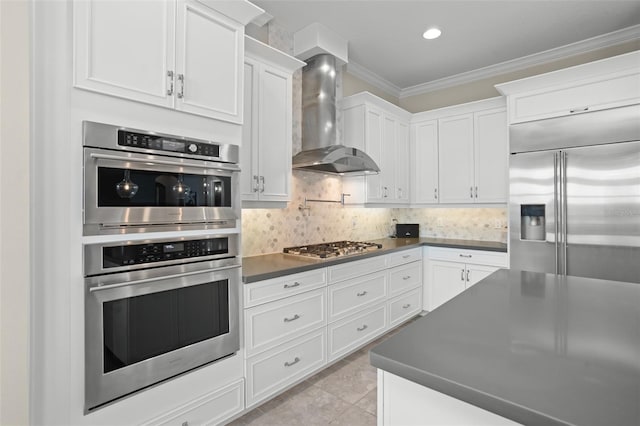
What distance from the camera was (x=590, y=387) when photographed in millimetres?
662

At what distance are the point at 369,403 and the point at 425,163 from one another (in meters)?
2.95

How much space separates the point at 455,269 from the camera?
3797 millimetres

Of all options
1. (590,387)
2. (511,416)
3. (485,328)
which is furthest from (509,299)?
(511,416)

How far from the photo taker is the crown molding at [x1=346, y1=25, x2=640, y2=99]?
10.6 feet

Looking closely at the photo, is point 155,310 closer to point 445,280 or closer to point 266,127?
point 266,127

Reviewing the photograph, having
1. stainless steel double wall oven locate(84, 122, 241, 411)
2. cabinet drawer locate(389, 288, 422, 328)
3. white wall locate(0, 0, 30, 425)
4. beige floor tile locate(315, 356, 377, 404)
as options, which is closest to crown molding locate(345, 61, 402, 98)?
stainless steel double wall oven locate(84, 122, 241, 411)

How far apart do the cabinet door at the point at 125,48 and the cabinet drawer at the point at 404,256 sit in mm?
2568

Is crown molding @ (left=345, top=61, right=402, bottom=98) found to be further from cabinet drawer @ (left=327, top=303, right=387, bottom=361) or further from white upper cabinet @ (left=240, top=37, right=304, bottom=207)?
cabinet drawer @ (left=327, top=303, right=387, bottom=361)

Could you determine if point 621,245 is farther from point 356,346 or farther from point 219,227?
point 219,227

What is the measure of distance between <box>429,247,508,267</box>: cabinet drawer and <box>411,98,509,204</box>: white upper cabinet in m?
0.61

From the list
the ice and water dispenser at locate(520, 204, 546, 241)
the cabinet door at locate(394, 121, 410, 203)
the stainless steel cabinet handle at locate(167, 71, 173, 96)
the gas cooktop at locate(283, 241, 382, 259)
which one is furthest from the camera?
the cabinet door at locate(394, 121, 410, 203)

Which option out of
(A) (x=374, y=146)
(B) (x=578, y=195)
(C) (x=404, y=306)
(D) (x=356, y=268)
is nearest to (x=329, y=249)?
(D) (x=356, y=268)

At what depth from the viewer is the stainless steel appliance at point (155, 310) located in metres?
1.50

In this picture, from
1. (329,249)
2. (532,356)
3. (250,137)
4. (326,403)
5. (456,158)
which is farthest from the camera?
(456,158)
